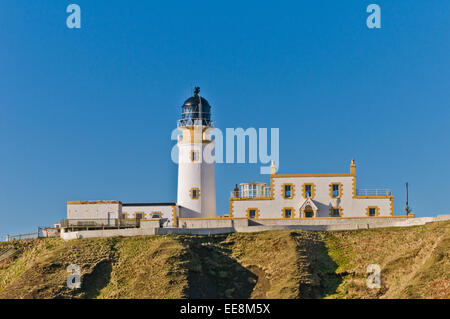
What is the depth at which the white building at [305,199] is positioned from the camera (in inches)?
3423

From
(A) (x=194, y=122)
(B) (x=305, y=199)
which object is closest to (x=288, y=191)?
(B) (x=305, y=199)

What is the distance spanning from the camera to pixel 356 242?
78188 millimetres

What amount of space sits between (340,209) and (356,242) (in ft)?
29.6

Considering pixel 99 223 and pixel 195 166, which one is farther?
pixel 195 166

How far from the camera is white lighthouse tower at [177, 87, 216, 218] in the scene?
91.8 meters

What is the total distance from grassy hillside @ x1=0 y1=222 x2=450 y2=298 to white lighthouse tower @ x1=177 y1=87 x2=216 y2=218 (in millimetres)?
11843

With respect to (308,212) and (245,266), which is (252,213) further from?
(245,266)

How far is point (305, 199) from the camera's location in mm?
87062

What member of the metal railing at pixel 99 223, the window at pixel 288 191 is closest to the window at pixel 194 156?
the metal railing at pixel 99 223

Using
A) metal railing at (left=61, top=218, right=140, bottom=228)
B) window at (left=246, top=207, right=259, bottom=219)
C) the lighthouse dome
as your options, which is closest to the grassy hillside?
metal railing at (left=61, top=218, right=140, bottom=228)

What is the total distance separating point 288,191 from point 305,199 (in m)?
1.64
